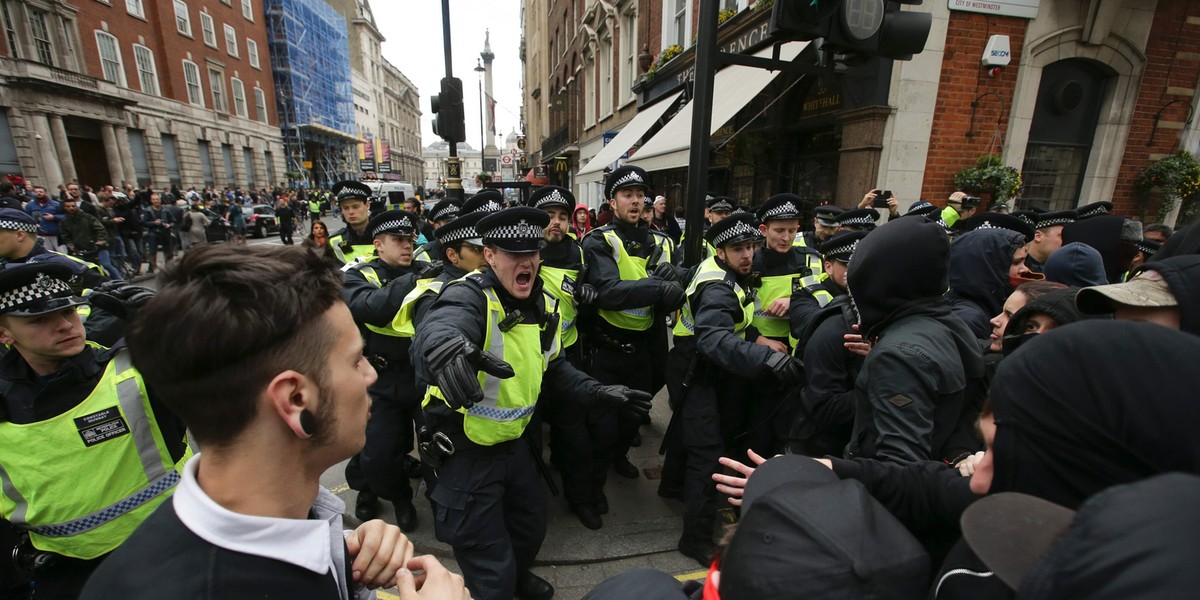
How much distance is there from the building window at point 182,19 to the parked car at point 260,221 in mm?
15709

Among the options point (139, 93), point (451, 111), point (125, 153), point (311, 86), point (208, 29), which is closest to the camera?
point (451, 111)

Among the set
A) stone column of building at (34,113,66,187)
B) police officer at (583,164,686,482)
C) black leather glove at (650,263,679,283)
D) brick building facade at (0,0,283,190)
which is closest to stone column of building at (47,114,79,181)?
brick building facade at (0,0,283,190)

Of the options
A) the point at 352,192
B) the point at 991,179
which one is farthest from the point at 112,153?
the point at 991,179

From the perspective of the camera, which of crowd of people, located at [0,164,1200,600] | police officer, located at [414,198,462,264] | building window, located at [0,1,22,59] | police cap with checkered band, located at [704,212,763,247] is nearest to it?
crowd of people, located at [0,164,1200,600]

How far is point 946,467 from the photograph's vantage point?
1547mm

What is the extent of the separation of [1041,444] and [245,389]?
1.49 metres

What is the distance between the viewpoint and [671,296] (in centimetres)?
351

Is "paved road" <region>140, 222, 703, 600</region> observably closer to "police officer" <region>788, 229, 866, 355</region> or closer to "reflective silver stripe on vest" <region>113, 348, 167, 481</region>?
"reflective silver stripe on vest" <region>113, 348, 167, 481</region>

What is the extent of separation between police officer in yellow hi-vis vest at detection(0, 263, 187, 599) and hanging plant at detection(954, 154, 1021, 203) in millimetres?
8044

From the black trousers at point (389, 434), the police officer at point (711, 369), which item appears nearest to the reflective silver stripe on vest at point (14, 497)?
the black trousers at point (389, 434)

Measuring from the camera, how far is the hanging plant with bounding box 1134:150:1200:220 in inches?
265

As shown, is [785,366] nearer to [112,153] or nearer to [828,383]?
[828,383]

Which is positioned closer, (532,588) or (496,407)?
(496,407)

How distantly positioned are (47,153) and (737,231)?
28398mm
